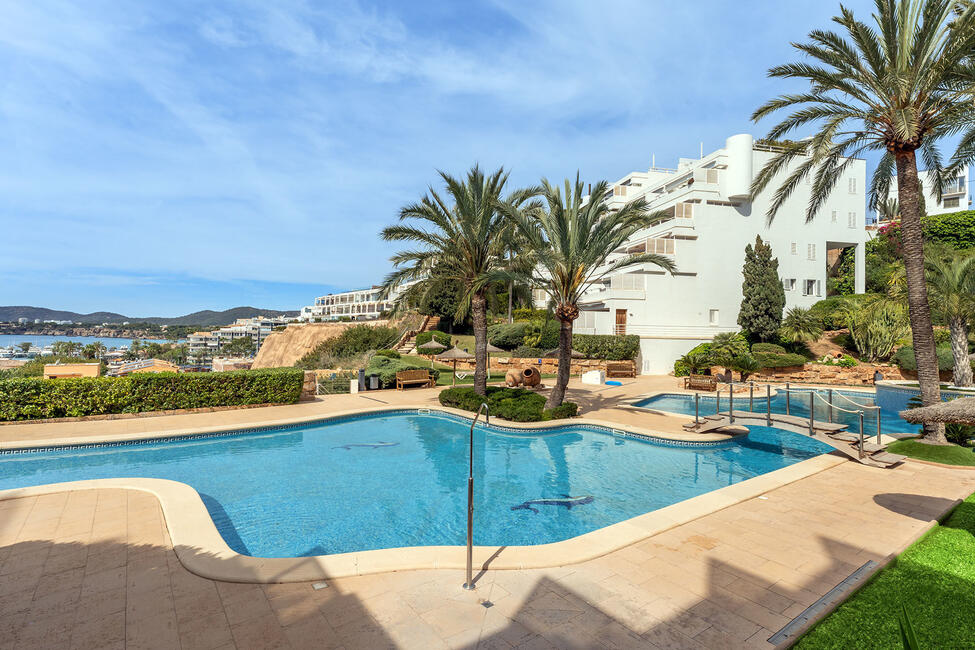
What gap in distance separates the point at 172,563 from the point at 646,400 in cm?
1918

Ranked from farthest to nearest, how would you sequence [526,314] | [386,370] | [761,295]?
[526,314] → [761,295] → [386,370]

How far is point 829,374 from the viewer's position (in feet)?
88.9

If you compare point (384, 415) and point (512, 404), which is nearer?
point (512, 404)

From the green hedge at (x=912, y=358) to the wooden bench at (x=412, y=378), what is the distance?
80.2ft

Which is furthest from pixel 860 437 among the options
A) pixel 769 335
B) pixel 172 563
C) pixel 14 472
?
pixel 769 335

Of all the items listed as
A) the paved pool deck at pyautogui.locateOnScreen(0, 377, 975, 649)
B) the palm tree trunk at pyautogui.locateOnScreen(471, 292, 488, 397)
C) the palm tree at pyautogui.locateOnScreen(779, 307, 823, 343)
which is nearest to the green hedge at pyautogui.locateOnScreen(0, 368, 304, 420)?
the palm tree trunk at pyautogui.locateOnScreen(471, 292, 488, 397)

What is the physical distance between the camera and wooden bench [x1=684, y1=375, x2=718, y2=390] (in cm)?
2388

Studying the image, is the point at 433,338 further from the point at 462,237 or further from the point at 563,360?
the point at 563,360

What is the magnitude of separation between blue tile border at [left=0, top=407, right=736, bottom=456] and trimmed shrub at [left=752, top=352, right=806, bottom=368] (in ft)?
52.2

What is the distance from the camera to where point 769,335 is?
101 feet

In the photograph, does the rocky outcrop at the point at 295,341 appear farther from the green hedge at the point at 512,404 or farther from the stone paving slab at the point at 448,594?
the stone paving slab at the point at 448,594

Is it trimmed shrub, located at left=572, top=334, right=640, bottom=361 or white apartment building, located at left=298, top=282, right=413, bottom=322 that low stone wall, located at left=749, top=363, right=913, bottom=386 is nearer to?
trimmed shrub, located at left=572, top=334, right=640, bottom=361

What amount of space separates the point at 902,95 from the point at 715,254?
877 inches

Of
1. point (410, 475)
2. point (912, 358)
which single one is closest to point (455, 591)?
point (410, 475)
